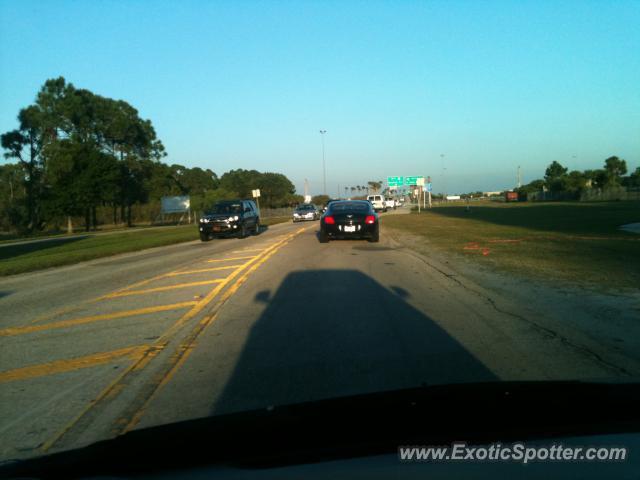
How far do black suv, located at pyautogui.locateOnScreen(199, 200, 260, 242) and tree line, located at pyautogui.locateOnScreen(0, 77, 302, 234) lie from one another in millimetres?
29149

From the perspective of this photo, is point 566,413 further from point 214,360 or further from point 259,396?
point 214,360

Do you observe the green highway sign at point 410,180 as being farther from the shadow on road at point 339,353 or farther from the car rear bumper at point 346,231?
the shadow on road at point 339,353

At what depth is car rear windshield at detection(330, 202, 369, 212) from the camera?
67.1 ft

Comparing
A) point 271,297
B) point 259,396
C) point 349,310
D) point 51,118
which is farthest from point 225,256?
point 51,118

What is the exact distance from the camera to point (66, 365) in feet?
20.1

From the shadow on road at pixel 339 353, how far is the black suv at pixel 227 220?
17401mm

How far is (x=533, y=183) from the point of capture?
155500 millimetres

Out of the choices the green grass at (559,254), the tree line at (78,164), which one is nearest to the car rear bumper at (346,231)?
the green grass at (559,254)

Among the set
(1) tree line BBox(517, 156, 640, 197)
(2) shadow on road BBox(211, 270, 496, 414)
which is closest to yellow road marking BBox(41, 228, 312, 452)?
(2) shadow on road BBox(211, 270, 496, 414)

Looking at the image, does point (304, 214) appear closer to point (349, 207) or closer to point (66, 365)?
point (349, 207)

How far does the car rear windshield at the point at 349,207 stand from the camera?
20438 mm

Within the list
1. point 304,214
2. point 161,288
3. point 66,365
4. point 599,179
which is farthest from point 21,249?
point 599,179

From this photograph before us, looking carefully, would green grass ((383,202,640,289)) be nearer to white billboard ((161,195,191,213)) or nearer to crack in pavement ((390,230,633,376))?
crack in pavement ((390,230,633,376))

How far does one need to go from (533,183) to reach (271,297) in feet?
524
